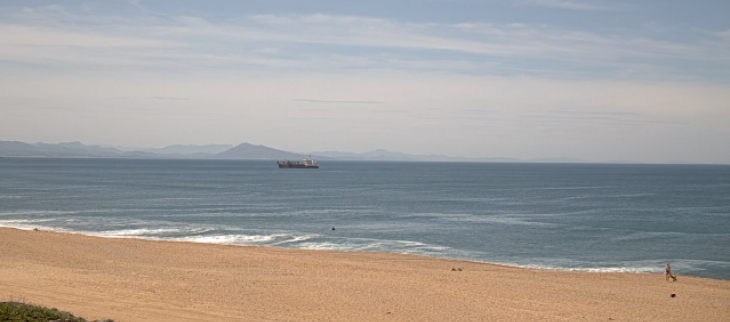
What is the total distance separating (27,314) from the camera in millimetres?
11945

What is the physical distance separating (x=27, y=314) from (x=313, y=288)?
10.7 metres

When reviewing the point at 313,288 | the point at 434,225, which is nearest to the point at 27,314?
the point at 313,288

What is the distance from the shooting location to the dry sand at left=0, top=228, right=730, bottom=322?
17.5m

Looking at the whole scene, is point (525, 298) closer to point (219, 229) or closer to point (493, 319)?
point (493, 319)

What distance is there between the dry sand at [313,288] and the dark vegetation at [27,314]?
2.60 m

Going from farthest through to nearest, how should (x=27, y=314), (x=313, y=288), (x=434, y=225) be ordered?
(x=434, y=225) → (x=313, y=288) → (x=27, y=314)

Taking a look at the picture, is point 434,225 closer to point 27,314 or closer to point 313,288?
point 313,288

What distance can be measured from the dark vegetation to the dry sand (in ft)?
8.53

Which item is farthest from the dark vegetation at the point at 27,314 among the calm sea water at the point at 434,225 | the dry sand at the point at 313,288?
the calm sea water at the point at 434,225

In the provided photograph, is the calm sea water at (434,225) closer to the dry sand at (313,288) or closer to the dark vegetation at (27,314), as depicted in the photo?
the dry sand at (313,288)

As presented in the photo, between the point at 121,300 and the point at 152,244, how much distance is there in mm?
16783

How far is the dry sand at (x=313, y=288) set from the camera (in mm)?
17547

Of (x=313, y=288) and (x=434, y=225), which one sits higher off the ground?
(x=313, y=288)

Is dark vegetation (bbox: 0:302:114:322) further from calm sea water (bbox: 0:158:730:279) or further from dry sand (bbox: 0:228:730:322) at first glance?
calm sea water (bbox: 0:158:730:279)
